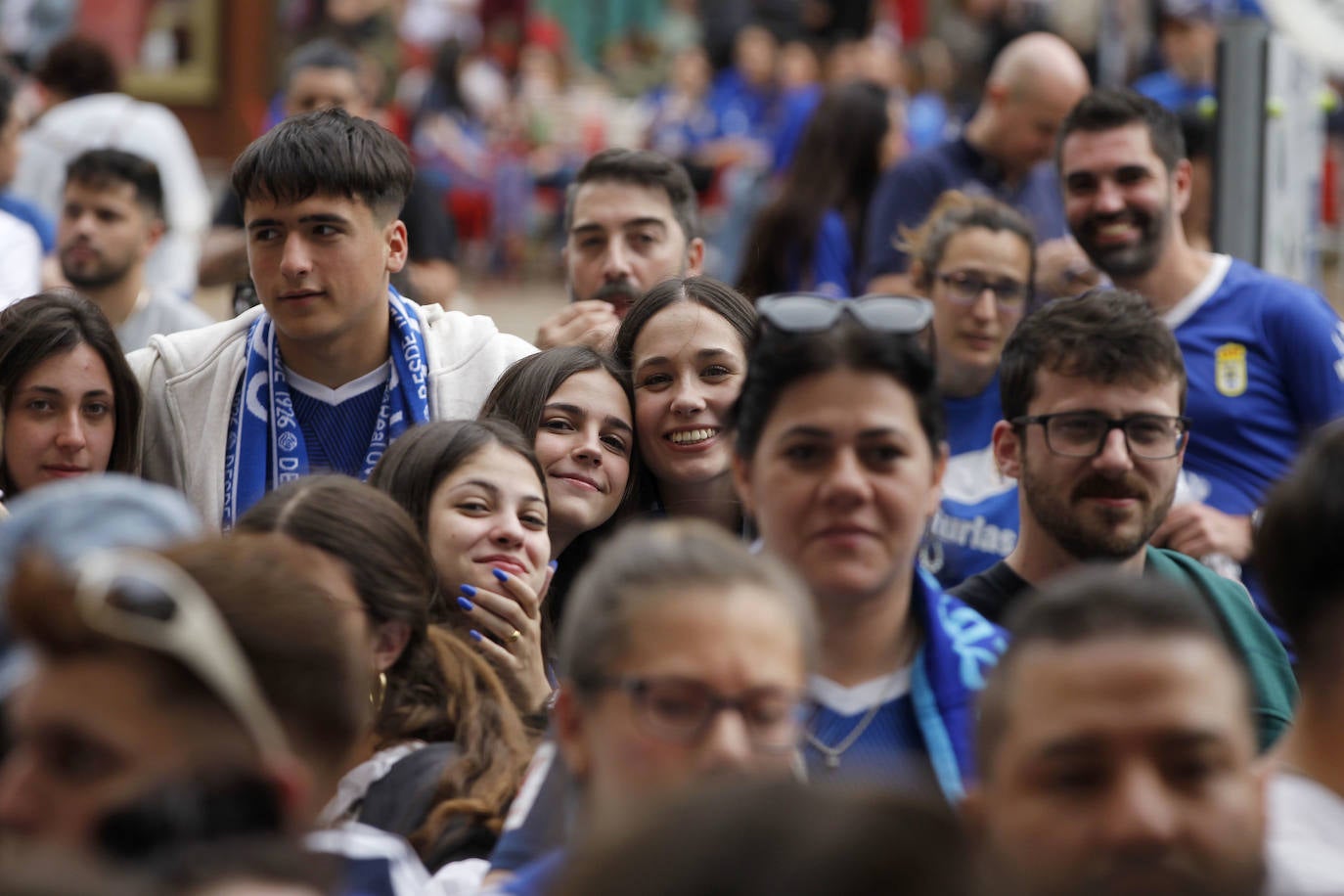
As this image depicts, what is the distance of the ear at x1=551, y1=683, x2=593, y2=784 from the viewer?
2.50 meters

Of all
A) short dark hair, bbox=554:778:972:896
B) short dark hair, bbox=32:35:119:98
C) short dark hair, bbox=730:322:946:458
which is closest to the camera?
short dark hair, bbox=554:778:972:896

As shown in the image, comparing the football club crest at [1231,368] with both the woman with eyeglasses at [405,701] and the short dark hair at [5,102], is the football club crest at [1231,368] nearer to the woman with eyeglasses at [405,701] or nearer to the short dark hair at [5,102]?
the woman with eyeglasses at [405,701]

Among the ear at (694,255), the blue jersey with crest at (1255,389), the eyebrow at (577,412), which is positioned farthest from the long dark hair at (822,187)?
the eyebrow at (577,412)

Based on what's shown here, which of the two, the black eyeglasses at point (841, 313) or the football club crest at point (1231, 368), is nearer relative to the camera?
the black eyeglasses at point (841, 313)

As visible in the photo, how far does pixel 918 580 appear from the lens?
10.1 feet

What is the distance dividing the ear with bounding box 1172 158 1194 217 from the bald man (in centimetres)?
122

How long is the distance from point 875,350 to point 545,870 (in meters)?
1.02

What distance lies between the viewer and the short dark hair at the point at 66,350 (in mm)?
4508

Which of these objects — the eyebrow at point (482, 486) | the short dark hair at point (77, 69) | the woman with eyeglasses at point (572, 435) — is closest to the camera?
the eyebrow at point (482, 486)

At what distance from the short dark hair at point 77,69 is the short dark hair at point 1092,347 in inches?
215

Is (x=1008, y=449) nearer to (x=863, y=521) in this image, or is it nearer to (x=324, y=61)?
(x=863, y=521)

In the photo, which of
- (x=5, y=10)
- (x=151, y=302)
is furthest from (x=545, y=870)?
(x=5, y=10)

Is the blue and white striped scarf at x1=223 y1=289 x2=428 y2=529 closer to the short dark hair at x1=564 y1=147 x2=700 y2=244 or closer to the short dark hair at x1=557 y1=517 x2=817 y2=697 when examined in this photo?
the short dark hair at x1=564 y1=147 x2=700 y2=244

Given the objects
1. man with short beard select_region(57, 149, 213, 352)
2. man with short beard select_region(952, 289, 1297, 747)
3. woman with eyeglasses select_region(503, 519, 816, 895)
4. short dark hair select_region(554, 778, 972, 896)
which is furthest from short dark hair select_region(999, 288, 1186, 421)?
man with short beard select_region(57, 149, 213, 352)
